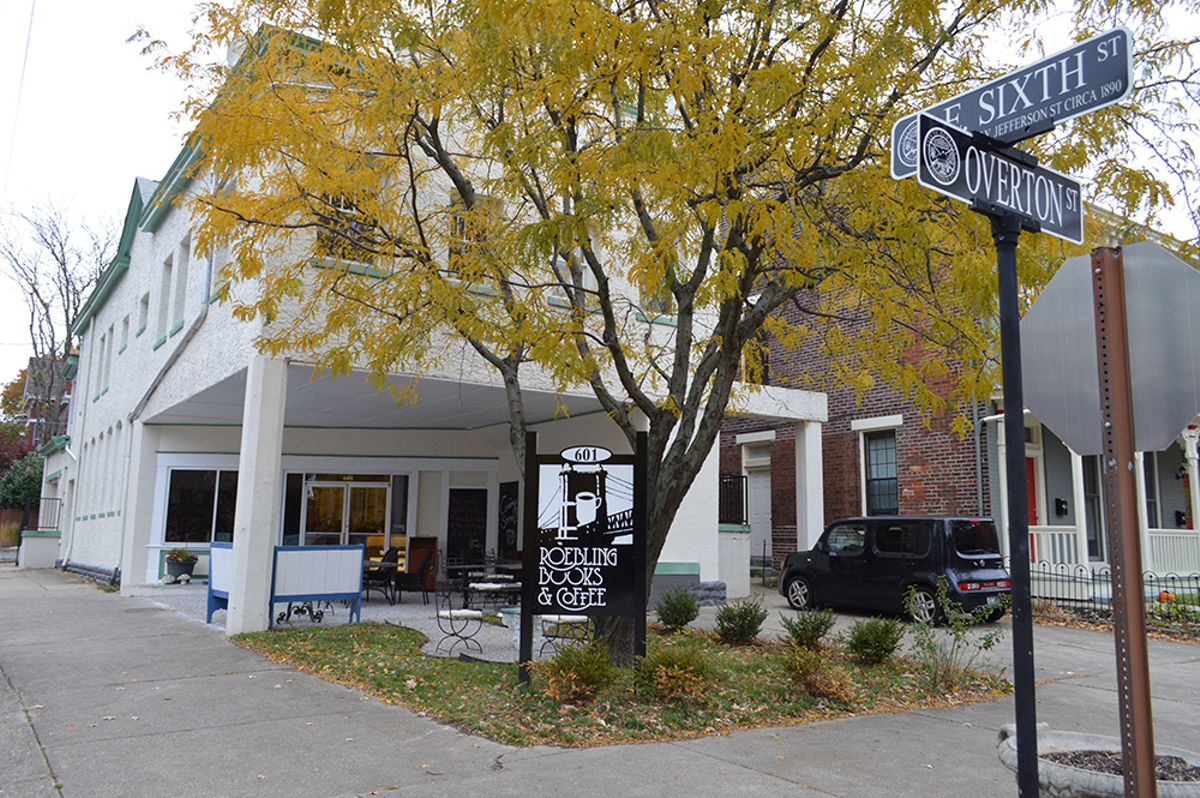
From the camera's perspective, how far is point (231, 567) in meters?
11.4

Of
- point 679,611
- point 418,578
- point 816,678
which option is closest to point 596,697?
point 816,678

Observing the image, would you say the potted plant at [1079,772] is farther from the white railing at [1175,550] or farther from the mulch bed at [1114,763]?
the white railing at [1175,550]

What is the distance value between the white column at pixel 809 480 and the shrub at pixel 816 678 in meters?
9.00

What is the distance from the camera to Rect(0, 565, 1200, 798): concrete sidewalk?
532cm

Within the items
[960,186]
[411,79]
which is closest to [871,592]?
[411,79]

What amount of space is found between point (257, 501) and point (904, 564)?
917 cm

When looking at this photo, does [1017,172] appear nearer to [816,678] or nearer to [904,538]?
[816,678]

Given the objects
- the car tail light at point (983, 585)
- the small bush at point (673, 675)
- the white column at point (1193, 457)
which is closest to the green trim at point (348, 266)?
the small bush at point (673, 675)

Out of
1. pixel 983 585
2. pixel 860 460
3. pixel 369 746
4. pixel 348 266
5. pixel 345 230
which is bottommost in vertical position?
pixel 369 746

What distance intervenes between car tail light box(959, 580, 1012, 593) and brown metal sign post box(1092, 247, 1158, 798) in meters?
10.5

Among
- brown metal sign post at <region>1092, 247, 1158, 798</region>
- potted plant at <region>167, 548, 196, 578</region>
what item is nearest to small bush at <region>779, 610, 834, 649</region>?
brown metal sign post at <region>1092, 247, 1158, 798</region>

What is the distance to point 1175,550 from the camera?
16875 millimetres

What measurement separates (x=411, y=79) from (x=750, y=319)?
389 centimetres

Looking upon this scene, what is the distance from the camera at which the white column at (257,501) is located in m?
11.0
